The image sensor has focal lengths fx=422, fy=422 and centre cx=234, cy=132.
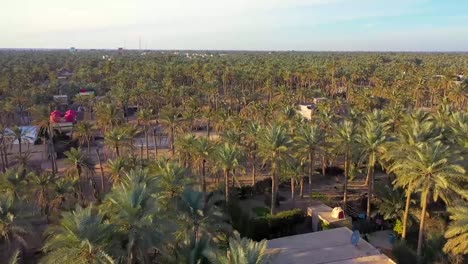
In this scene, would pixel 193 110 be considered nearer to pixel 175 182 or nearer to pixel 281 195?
pixel 281 195

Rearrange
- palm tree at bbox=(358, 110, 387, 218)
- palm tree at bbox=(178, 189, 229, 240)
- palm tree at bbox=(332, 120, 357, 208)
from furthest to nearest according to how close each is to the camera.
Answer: palm tree at bbox=(332, 120, 357, 208), palm tree at bbox=(358, 110, 387, 218), palm tree at bbox=(178, 189, 229, 240)

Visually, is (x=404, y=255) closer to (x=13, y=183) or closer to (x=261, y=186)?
(x=261, y=186)

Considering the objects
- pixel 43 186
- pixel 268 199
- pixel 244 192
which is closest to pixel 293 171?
pixel 268 199

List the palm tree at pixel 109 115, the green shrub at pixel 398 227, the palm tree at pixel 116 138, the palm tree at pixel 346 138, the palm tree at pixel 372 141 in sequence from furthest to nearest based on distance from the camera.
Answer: the palm tree at pixel 109 115 < the palm tree at pixel 116 138 < the palm tree at pixel 346 138 < the palm tree at pixel 372 141 < the green shrub at pixel 398 227

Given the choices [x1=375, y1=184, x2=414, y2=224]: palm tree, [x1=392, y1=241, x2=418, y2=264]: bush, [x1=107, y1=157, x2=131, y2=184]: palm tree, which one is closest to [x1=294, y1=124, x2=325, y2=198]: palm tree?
[x1=375, y1=184, x2=414, y2=224]: palm tree

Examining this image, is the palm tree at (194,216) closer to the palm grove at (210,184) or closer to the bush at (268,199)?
the palm grove at (210,184)

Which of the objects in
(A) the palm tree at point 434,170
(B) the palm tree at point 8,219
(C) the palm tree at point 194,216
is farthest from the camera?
(A) the palm tree at point 434,170

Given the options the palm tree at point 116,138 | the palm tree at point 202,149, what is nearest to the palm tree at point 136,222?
the palm tree at point 202,149

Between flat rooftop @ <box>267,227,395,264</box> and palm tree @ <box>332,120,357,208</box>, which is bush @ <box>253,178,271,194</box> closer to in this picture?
palm tree @ <box>332,120,357,208</box>
